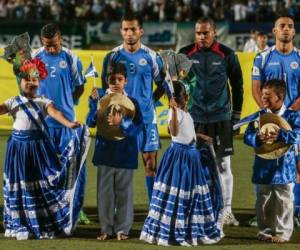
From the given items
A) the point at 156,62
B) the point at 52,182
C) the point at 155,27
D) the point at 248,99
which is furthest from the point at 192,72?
the point at 155,27

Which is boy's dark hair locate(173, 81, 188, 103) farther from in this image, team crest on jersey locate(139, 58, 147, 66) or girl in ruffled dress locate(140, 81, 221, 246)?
team crest on jersey locate(139, 58, 147, 66)

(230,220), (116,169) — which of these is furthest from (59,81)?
(230,220)

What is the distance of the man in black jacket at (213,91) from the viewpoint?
965cm

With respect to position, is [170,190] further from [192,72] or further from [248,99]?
[248,99]

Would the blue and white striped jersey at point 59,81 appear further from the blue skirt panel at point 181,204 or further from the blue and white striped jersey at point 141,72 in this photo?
the blue skirt panel at point 181,204

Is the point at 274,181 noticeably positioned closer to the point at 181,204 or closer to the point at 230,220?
the point at 181,204

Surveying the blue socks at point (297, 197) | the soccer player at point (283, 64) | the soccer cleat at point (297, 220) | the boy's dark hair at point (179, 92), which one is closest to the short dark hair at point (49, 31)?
the boy's dark hair at point (179, 92)

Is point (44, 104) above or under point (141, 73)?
under

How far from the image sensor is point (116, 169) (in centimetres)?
888

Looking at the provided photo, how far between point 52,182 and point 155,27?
59.3ft

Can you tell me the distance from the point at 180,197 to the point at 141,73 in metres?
1.60

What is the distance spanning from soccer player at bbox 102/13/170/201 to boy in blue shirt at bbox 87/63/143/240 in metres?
0.71

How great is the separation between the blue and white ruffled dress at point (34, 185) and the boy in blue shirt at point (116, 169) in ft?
0.95

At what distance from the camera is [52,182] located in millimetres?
8875
